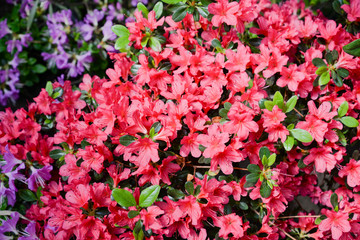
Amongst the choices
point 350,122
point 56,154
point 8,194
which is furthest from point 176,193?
point 8,194

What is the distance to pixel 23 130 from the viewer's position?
148cm

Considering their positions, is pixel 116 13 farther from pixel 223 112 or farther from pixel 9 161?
pixel 223 112

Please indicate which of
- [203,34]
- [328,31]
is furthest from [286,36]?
[203,34]

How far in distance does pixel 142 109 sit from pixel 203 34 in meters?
0.42

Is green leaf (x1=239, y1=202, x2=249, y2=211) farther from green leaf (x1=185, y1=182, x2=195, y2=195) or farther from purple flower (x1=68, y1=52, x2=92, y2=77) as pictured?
purple flower (x1=68, y1=52, x2=92, y2=77)

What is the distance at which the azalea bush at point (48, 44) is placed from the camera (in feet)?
7.54

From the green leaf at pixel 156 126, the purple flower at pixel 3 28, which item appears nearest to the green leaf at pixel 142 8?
the green leaf at pixel 156 126

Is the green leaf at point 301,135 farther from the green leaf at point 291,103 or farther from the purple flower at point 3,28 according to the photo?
the purple flower at point 3,28

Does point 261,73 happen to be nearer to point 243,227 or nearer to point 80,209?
point 243,227

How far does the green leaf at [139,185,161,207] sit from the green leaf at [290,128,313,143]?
49 cm

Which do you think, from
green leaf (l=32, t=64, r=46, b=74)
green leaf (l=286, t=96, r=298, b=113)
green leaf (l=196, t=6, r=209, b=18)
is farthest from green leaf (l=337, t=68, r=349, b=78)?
green leaf (l=32, t=64, r=46, b=74)

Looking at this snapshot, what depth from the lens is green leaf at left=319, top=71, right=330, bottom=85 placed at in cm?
124

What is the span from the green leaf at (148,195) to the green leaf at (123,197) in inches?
1.1

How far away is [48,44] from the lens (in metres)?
2.39
